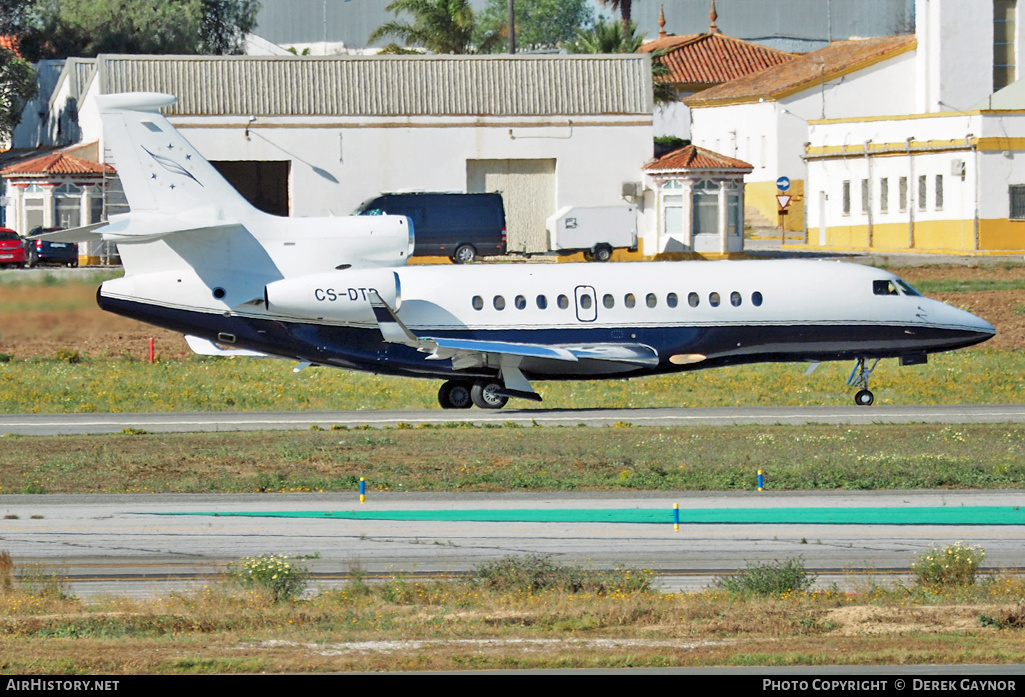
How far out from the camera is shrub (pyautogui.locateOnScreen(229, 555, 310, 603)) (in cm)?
1631

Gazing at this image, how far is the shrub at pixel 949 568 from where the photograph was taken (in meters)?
16.8

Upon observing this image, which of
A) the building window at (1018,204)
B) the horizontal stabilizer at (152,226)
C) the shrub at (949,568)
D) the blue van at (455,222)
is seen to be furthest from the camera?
the building window at (1018,204)

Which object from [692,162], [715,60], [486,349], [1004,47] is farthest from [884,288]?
[715,60]

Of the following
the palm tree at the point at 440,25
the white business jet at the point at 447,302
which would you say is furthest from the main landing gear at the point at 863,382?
the palm tree at the point at 440,25

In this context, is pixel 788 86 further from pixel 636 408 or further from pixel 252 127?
pixel 636 408

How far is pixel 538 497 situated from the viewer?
2339cm

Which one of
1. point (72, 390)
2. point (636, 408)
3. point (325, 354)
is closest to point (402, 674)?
point (325, 354)

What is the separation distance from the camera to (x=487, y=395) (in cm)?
3512

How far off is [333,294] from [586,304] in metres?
5.47

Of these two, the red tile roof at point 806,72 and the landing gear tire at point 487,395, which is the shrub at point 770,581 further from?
the red tile roof at point 806,72

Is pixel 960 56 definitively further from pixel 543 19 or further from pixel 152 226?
pixel 543 19

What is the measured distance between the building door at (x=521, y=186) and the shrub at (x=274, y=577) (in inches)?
1938

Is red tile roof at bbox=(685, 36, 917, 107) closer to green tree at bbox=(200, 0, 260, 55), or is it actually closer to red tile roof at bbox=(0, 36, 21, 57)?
green tree at bbox=(200, 0, 260, 55)

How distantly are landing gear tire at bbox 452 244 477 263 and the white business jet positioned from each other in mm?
23210
